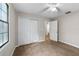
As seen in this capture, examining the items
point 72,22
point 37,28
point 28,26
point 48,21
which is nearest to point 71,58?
point 72,22

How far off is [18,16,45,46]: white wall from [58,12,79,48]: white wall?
1.63m

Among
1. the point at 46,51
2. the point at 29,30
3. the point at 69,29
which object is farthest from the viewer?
the point at 29,30

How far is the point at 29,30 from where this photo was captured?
482 centimetres

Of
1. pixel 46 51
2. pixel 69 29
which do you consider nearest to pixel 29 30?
pixel 46 51

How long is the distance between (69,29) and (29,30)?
2.72 meters

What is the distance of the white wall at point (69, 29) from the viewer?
12.7ft

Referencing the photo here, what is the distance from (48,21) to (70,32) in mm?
2550

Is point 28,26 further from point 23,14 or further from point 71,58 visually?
point 71,58

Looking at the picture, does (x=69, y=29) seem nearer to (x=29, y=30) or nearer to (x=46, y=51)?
(x=46, y=51)

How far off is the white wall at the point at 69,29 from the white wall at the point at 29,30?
1626 millimetres

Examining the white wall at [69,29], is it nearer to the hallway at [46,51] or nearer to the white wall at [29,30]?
the hallway at [46,51]

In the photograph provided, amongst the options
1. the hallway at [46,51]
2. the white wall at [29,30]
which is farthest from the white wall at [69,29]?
the white wall at [29,30]

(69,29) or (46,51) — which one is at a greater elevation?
(69,29)

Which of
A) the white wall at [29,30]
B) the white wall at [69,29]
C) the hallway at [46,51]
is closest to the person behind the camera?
the hallway at [46,51]
